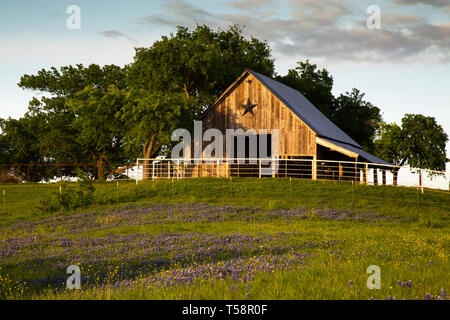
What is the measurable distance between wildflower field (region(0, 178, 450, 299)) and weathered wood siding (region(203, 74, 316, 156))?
706cm

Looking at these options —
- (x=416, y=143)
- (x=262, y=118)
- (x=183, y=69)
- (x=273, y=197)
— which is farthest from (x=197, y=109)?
(x=416, y=143)

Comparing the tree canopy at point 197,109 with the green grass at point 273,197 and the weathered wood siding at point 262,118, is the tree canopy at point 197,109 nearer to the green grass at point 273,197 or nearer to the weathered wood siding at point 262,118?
the weathered wood siding at point 262,118

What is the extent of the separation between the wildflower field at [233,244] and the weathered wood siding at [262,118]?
7.06 m

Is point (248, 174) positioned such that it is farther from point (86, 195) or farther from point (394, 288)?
point (394, 288)

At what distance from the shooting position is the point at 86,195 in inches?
1005

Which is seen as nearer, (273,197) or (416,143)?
(273,197)

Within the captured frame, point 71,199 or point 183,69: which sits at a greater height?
point 183,69

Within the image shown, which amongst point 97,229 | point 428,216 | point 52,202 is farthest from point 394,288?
point 52,202

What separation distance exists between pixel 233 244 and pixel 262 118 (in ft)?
83.5

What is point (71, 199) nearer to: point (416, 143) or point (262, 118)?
point (262, 118)

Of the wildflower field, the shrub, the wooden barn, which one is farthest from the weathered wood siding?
the shrub

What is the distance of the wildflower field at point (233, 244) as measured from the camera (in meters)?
6.76

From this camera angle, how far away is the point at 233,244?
11.9m
